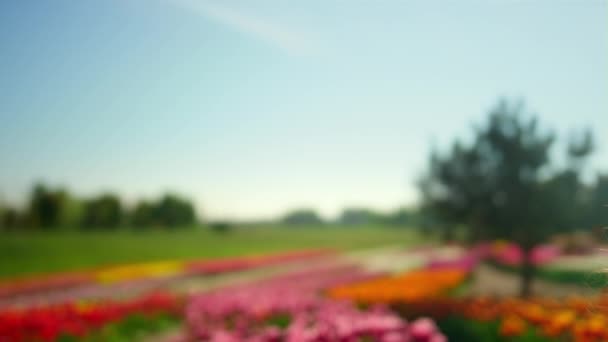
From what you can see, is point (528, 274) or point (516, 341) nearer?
point (516, 341)

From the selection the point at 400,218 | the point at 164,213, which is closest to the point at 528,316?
the point at 164,213

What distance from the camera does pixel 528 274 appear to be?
48.4ft

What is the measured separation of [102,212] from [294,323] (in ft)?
178

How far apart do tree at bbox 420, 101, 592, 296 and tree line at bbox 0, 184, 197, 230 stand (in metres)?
39.8

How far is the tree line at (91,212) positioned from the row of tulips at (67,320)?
35.9 metres

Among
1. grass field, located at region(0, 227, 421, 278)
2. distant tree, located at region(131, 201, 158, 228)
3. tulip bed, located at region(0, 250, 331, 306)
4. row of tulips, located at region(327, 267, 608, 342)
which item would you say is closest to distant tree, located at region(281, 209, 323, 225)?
distant tree, located at region(131, 201, 158, 228)

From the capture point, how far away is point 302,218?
120m

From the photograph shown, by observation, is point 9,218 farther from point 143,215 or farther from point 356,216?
point 356,216

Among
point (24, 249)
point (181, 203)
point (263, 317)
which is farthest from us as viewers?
point (181, 203)

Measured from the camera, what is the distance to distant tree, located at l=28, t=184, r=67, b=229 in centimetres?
4500

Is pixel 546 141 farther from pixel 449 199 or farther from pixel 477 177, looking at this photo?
pixel 449 199

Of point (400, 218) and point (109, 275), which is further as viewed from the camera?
point (400, 218)

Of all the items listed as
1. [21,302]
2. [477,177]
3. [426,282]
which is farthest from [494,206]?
[21,302]

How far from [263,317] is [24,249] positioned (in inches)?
1069
